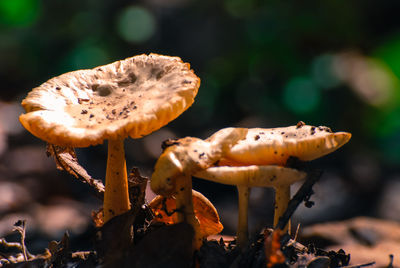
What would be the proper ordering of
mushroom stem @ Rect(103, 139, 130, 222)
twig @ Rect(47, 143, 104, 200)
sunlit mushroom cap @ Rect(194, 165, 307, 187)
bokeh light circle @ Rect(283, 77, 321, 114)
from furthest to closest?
bokeh light circle @ Rect(283, 77, 321, 114) → twig @ Rect(47, 143, 104, 200) → mushroom stem @ Rect(103, 139, 130, 222) → sunlit mushroom cap @ Rect(194, 165, 307, 187)

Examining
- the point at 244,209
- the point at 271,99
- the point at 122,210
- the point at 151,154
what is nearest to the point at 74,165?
the point at 122,210

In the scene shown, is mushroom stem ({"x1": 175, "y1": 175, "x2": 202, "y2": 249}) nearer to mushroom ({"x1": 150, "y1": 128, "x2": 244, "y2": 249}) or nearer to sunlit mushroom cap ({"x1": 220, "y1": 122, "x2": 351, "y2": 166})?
mushroom ({"x1": 150, "y1": 128, "x2": 244, "y2": 249})

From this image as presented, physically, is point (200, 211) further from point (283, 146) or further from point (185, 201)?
point (283, 146)

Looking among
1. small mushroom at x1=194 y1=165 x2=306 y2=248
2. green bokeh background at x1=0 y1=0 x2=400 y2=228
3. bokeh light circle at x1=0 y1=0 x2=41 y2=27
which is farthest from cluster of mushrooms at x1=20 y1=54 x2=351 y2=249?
bokeh light circle at x1=0 y1=0 x2=41 y2=27

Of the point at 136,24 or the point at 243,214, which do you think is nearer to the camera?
the point at 243,214

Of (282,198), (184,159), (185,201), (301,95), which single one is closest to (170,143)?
(184,159)

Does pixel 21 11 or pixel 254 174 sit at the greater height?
pixel 254 174

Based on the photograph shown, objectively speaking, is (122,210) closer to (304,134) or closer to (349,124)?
(304,134)

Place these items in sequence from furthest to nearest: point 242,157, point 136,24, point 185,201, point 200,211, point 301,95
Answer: point 136,24, point 301,95, point 200,211, point 185,201, point 242,157
